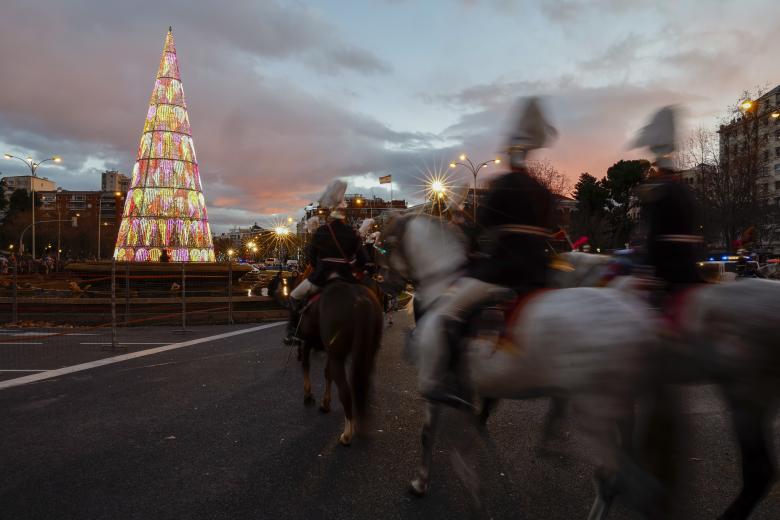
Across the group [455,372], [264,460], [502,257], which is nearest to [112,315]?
[264,460]

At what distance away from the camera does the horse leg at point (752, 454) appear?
112 inches

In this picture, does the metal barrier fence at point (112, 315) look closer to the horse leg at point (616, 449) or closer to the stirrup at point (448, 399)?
the stirrup at point (448, 399)

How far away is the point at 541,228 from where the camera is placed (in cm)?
312

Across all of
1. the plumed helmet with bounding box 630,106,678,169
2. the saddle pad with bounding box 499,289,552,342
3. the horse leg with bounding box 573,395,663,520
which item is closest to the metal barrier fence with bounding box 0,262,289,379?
the saddle pad with bounding box 499,289,552,342

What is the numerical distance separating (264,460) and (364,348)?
1.30 m

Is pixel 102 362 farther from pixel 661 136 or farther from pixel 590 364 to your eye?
pixel 661 136

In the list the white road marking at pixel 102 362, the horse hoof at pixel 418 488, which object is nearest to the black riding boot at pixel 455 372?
the horse hoof at pixel 418 488

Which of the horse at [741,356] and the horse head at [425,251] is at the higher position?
the horse head at [425,251]

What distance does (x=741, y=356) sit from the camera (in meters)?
2.73

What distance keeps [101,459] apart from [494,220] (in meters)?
3.96

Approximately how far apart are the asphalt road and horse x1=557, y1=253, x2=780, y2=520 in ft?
1.12

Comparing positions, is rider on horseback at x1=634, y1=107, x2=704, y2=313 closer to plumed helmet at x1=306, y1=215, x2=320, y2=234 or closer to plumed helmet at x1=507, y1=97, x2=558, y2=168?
plumed helmet at x1=507, y1=97, x2=558, y2=168

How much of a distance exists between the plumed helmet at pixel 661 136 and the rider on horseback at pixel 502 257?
0.78 m

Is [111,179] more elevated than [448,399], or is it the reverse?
[111,179]
